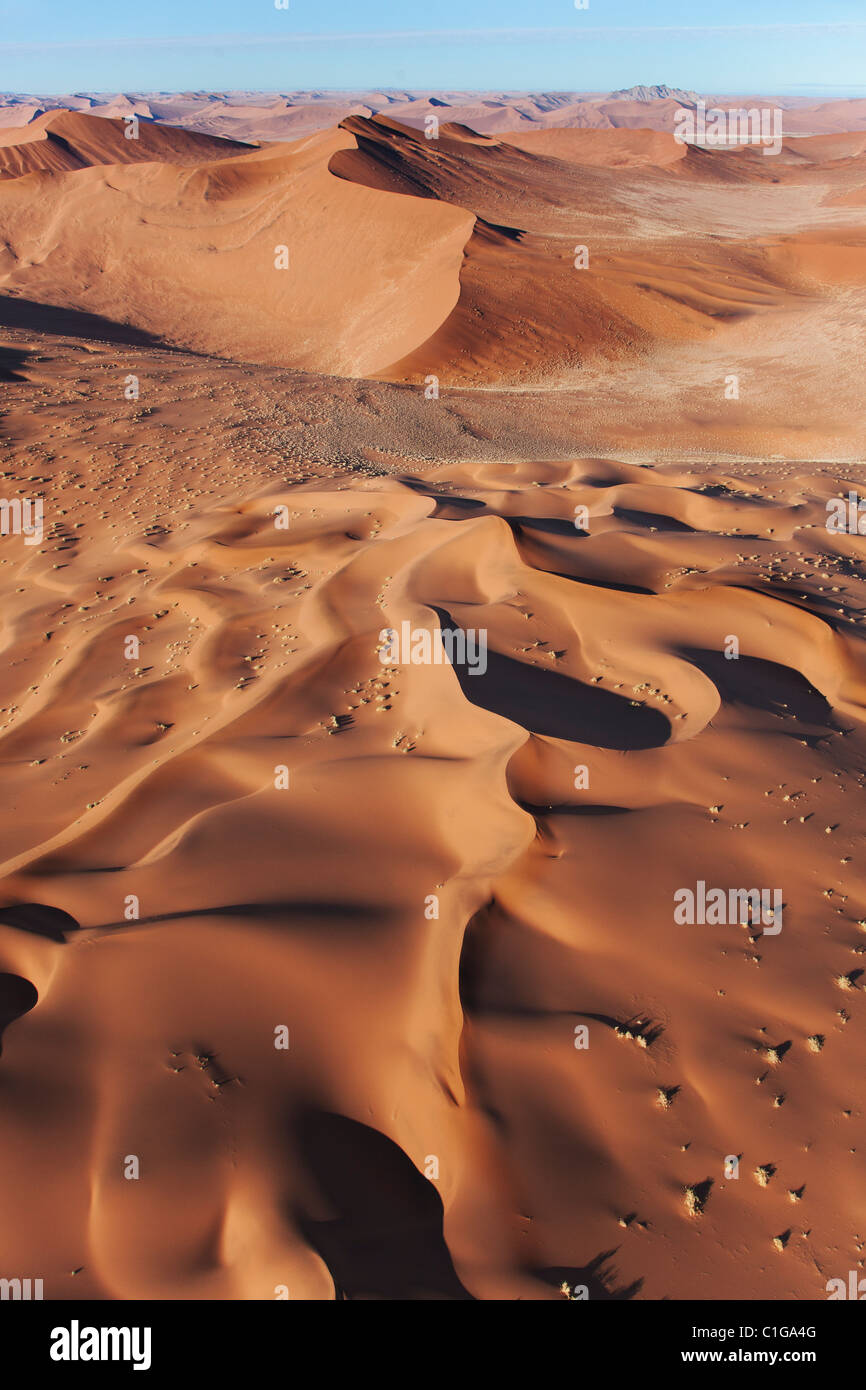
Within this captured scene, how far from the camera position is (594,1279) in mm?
2252

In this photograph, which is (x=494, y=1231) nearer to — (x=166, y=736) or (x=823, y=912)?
(x=823, y=912)

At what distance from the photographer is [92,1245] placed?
7.63 ft

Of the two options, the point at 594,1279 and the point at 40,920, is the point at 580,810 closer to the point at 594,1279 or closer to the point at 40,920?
the point at 594,1279

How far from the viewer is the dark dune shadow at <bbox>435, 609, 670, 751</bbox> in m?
3.88

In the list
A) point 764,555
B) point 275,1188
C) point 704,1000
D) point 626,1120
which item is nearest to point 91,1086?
point 275,1188

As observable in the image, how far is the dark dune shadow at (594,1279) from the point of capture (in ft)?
7.32

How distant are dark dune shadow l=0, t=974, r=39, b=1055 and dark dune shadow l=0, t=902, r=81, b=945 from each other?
0.17 meters

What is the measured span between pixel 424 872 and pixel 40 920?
1404mm

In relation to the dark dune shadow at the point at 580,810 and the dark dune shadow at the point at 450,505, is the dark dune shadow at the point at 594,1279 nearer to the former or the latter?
the dark dune shadow at the point at 580,810

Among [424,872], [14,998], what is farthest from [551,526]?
[14,998]

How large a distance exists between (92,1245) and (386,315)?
18517 millimetres

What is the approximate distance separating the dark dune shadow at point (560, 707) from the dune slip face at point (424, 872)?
0.03 meters

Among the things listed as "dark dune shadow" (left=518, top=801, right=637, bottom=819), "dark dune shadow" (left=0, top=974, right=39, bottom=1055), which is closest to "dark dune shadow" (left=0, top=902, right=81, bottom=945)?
"dark dune shadow" (left=0, top=974, right=39, bottom=1055)

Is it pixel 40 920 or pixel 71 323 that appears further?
pixel 71 323
